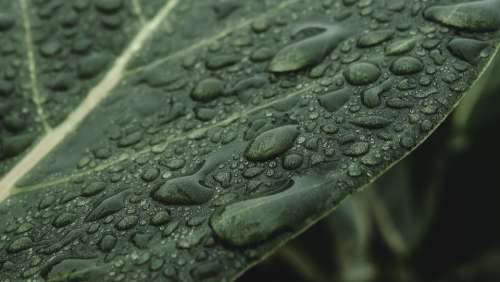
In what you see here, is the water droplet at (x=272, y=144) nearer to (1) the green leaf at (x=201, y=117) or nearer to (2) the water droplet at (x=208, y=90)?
(1) the green leaf at (x=201, y=117)

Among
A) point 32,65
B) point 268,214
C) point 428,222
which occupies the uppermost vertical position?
point 32,65

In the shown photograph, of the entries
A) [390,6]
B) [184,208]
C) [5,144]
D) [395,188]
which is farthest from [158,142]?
[395,188]

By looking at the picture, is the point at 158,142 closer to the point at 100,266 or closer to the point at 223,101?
the point at 223,101

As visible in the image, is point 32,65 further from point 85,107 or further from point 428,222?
point 428,222

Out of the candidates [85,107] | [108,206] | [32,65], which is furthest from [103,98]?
[108,206]

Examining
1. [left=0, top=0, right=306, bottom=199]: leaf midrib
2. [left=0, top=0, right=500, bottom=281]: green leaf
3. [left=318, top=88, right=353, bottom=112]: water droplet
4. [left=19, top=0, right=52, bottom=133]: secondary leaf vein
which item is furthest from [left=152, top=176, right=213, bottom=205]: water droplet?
[left=19, top=0, right=52, bottom=133]: secondary leaf vein

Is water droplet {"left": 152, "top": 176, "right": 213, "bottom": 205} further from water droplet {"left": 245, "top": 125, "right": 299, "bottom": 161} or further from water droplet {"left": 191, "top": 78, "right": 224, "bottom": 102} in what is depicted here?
water droplet {"left": 191, "top": 78, "right": 224, "bottom": 102}
